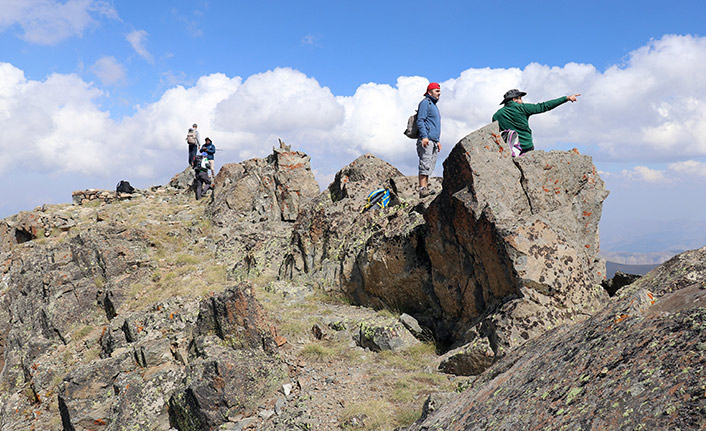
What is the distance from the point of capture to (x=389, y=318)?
40.8 ft

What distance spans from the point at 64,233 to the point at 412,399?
26444 mm

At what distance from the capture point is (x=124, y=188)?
34.8 m

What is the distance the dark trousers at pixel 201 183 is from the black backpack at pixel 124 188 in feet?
25.5

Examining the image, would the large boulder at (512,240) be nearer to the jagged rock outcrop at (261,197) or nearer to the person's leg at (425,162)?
the person's leg at (425,162)

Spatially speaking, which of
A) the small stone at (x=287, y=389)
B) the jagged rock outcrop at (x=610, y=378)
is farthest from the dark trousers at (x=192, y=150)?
the jagged rock outcrop at (x=610, y=378)

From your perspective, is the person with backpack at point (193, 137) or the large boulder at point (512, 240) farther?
the person with backpack at point (193, 137)

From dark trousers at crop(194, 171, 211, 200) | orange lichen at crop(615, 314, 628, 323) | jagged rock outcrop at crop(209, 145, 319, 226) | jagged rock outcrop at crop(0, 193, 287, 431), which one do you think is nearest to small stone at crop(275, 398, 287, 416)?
jagged rock outcrop at crop(0, 193, 287, 431)

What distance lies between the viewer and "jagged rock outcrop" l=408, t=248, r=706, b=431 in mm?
2959

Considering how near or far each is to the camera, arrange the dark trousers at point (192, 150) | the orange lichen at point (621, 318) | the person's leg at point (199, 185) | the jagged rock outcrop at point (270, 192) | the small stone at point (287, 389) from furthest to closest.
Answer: the dark trousers at point (192, 150) < the person's leg at point (199, 185) < the jagged rock outcrop at point (270, 192) < the small stone at point (287, 389) < the orange lichen at point (621, 318)

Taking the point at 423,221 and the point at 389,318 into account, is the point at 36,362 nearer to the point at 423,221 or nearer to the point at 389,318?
the point at 389,318

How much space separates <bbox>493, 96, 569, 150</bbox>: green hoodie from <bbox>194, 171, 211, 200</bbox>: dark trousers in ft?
74.6

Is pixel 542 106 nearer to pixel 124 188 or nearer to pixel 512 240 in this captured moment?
pixel 512 240

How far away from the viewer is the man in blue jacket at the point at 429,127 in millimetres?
14664

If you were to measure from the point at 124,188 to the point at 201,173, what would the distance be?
9576 mm
